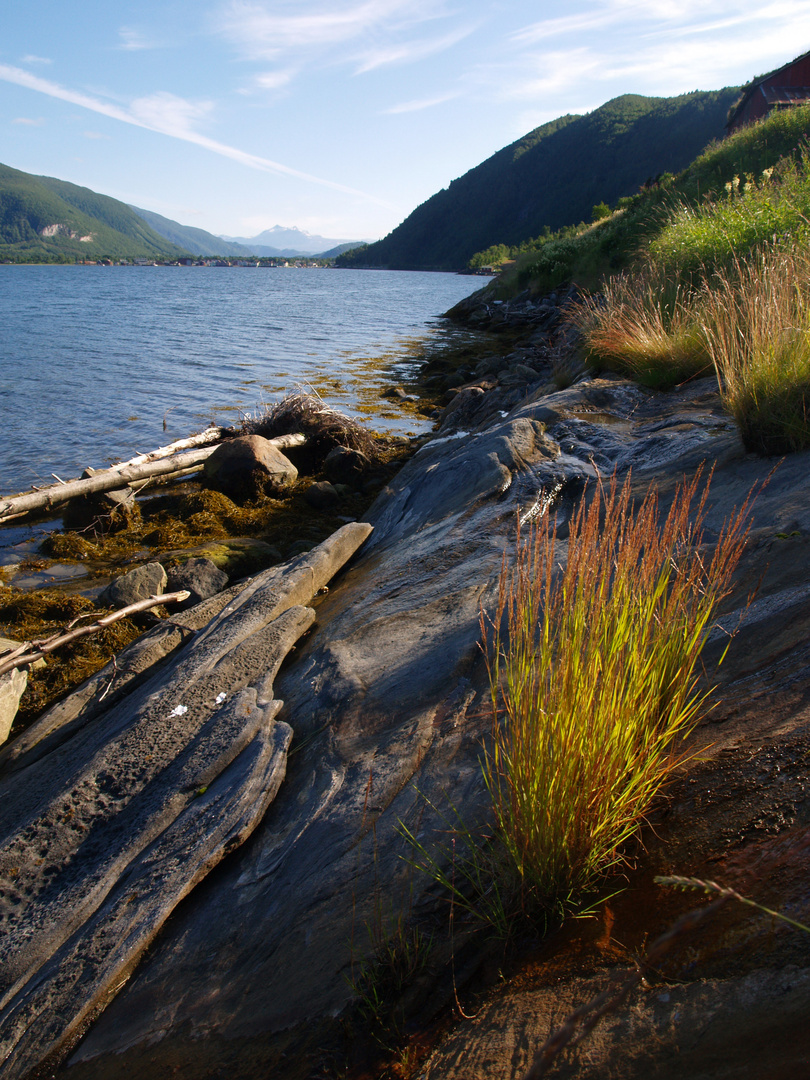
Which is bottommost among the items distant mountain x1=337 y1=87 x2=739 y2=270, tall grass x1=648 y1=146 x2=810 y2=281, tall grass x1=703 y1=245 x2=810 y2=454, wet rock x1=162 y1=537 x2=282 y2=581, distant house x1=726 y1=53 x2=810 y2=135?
wet rock x1=162 y1=537 x2=282 y2=581

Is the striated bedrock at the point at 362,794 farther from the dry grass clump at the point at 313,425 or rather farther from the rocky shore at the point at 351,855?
the dry grass clump at the point at 313,425

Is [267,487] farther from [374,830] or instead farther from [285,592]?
[374,830]

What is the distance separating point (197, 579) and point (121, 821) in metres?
3.77

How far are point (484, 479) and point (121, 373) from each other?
58.4 feet

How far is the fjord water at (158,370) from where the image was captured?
13.2 metres

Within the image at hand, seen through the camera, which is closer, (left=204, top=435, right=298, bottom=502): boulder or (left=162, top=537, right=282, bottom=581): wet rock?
(left=162, top=537, right=282, bottom=581): wet rock

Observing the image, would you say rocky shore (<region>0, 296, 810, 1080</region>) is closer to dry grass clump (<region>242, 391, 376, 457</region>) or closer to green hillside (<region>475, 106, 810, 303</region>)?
green hillside (<region>475, 106, 810, 303</region>)

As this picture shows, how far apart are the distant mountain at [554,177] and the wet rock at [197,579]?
140 metres

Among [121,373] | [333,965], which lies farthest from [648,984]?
[121,373]

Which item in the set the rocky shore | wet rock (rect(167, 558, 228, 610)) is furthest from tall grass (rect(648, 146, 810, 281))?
wet rock (rect(167, 558, 228, 610))

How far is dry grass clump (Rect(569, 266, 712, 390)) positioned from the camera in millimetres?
7242

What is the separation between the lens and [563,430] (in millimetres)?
6590

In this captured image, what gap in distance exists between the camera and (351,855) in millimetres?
2703

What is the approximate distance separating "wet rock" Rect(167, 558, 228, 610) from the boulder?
11.2ft
